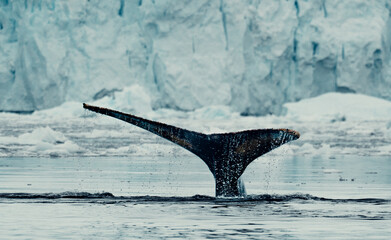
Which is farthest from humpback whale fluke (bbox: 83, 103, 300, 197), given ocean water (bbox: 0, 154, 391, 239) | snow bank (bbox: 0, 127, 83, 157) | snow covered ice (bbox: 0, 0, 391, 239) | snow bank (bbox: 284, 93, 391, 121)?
snow bank (bbox: 284, 93, 391, 121)

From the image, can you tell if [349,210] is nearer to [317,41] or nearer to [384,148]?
[384,148]

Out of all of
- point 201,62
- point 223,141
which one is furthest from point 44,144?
point 201,62

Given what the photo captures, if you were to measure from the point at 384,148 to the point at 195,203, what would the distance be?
16.0m

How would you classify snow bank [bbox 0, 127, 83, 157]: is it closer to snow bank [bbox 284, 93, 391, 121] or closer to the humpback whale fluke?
the humpback whale fluke

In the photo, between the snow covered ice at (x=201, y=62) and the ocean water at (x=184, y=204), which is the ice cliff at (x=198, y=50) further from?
the ocean water at (x=184, y=204)

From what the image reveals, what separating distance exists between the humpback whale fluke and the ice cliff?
38.4 m

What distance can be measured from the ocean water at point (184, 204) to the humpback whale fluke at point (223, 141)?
46 cm

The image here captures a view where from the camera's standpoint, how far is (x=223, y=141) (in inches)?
334

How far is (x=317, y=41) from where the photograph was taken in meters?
47.4

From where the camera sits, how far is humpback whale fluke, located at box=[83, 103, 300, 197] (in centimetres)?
830

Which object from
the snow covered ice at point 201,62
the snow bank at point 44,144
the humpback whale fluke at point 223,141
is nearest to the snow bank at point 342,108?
the snow covered ice at point 201,62

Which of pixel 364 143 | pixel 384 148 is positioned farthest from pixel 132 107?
pixel 384 148

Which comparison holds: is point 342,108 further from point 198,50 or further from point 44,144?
point 44,144

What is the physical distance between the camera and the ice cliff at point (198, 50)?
47.2 meters
